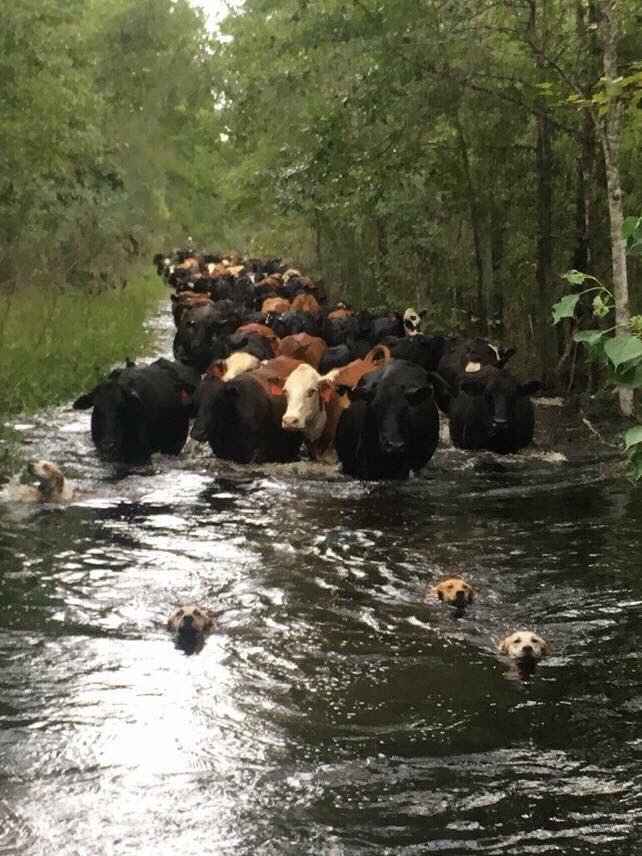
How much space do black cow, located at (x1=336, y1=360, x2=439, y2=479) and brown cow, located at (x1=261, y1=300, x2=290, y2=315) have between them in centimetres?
1090

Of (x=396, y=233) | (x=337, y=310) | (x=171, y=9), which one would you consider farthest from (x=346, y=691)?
(x=171, y=9)

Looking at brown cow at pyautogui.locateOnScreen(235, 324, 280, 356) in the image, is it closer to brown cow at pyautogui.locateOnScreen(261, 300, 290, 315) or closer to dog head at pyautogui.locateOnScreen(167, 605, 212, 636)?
brown cow at pyautogui.locateOnScreen(261, 300, 290, 315)

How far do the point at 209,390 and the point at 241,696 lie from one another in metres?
7.29

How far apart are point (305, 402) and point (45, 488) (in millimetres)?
2988

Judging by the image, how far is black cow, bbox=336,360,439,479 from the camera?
1216cm

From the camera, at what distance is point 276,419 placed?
12953 mm

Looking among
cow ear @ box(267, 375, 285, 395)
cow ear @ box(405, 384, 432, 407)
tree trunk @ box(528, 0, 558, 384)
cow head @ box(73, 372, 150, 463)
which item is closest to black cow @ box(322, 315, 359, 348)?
tree trunk @ box(528, 0, 558, 384)

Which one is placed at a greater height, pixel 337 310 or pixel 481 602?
pixel 337 310

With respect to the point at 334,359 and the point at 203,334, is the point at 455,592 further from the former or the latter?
the point at 203,334

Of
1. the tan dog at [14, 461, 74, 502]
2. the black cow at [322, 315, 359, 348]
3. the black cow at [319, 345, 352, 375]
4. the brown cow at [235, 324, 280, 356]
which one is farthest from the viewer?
the black cow at [322, 315, 359, 348]

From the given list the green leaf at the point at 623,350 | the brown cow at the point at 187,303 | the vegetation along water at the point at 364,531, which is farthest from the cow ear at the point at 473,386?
the brown cow at the point at 187,303

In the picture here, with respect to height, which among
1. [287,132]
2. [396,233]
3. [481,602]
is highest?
[287,132]

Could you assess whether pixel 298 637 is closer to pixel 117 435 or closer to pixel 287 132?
pixel 117 435

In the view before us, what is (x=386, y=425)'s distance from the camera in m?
12.0
